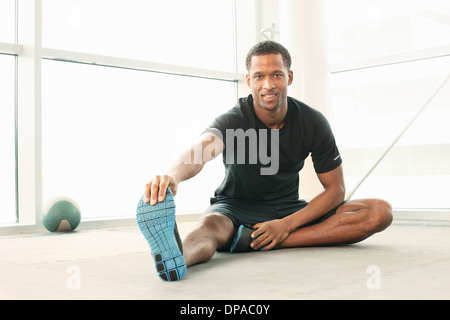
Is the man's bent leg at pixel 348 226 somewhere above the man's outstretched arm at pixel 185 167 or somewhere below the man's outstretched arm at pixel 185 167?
below

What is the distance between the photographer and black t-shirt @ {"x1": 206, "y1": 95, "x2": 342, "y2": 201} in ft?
7.34

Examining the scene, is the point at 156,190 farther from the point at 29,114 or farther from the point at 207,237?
the point at 29,114

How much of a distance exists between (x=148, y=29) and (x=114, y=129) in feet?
3.14

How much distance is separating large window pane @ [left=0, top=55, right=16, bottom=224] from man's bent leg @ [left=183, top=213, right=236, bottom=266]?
7.09ft

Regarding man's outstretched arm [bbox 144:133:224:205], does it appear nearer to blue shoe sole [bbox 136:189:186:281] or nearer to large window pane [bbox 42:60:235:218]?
blue shoe sole [bbox 136:189:186:281]

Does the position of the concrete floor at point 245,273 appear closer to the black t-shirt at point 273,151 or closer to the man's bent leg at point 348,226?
the man's bent leg at point 348,226

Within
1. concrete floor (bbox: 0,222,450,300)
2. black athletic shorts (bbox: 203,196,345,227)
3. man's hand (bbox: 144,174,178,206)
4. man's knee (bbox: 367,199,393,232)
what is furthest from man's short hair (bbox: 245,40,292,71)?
man's hand (bbox: 144,174,178,206)

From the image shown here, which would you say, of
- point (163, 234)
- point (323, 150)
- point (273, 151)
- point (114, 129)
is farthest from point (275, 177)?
point (114, 129)

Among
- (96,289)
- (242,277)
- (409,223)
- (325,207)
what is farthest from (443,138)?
(96,289)

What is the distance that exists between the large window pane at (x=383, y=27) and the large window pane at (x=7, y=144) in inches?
102

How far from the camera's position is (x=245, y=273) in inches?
67.2

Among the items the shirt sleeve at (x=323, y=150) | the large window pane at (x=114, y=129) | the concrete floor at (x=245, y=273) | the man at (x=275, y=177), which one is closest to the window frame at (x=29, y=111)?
the large window pane at (x=114, y=129)

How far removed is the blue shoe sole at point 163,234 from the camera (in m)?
1.48
